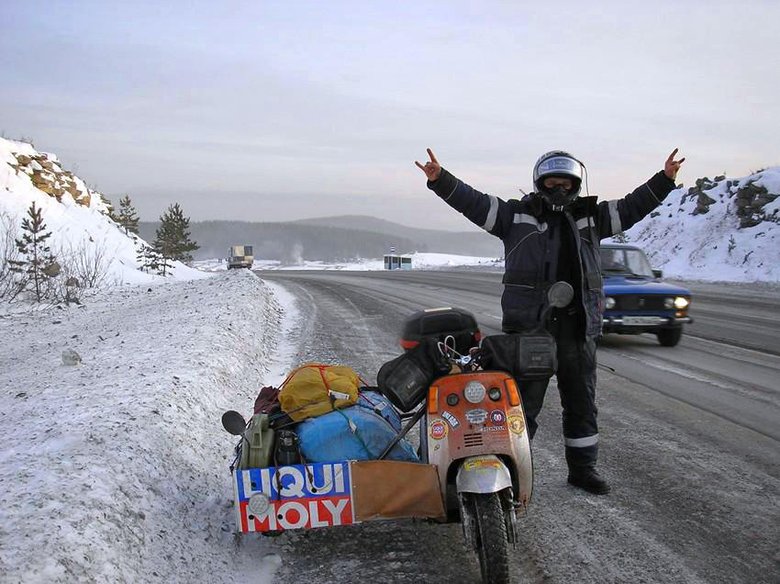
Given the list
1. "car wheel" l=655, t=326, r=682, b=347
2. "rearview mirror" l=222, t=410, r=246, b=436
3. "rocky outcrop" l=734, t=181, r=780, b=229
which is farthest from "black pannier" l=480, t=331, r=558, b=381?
"rocky outcrop" l=734, t=181, r=780, b=229

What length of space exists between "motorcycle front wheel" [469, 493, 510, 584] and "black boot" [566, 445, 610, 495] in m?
1.52

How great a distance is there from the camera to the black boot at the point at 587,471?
14.1 ft

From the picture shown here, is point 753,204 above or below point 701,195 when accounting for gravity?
below

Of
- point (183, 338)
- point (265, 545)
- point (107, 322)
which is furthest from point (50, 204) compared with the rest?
point (265, 545)

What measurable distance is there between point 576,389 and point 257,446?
2.16 m

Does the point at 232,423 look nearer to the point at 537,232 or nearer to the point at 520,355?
the point at 520,355

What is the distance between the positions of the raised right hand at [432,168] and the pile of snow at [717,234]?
23416 mm

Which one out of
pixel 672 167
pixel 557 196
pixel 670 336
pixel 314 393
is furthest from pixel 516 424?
pixel 670 336

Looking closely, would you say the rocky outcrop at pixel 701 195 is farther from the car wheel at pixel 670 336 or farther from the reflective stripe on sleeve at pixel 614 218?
the reflective stripe on sleeve at pixel 614 218

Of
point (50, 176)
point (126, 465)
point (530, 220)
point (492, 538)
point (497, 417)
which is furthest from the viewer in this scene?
point (50, 176)

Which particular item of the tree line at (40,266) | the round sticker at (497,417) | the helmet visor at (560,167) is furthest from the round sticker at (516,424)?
the tree line at (40,266)

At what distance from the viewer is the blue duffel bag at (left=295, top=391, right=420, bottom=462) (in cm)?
354

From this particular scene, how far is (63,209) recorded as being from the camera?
3191 centimetres

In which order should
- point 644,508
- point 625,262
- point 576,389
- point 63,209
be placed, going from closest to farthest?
point 644,508, point 576,389, point 625,262, point 63,209
